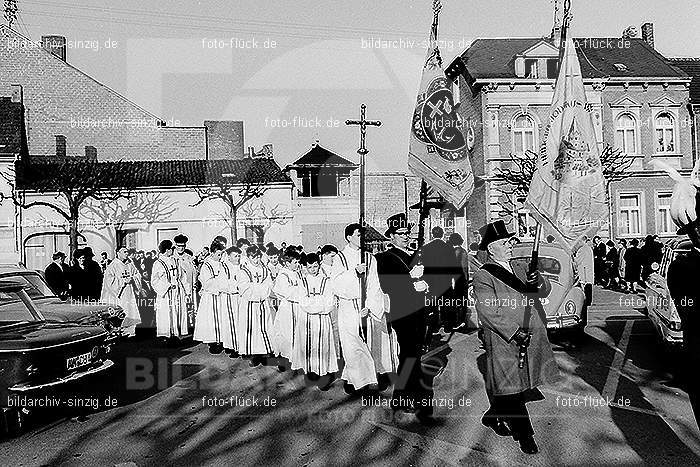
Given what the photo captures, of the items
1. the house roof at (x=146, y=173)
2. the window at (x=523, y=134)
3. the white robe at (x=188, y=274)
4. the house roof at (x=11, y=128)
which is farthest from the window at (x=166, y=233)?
the white robe at (x=188, y=274)

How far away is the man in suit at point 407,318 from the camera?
24.5 ft

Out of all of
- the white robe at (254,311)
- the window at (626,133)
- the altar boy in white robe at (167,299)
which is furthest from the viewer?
the window at (626,133)

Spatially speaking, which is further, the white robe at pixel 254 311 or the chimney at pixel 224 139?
the chimney at pixel 224 139

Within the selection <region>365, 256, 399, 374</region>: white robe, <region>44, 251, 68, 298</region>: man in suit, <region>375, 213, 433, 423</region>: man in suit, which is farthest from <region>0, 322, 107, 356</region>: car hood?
<region>44, 251, 68, 298</region>: man in suit

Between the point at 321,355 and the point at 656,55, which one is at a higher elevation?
the point at 656,55

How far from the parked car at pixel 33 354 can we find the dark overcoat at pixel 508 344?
414 centimetres

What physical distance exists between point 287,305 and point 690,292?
6.66 meters

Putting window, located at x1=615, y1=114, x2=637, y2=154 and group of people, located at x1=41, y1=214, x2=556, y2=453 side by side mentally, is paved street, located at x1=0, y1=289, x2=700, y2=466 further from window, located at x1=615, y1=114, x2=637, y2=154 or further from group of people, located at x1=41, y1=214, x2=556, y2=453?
window, located at x1=615, y1=114, x2=637, y2=154

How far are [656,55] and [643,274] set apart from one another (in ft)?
71.7

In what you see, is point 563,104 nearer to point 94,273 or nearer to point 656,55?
point 94,273

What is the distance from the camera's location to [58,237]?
33156 millimetres

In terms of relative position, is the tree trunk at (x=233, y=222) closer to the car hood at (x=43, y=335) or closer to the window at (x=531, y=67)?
the window at (x=531, y=67)

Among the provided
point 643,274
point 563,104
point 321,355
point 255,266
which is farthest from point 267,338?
point 643,274

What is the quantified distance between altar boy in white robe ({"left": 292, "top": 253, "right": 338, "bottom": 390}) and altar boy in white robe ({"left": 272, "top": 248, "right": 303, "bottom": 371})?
0.38 m
